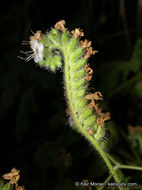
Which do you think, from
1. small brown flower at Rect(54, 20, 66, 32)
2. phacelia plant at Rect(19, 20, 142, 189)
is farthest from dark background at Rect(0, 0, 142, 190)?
small brown flower at Rect(54, 20, 66, 32)

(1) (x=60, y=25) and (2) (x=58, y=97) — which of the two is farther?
(2) (x=58, y=97)

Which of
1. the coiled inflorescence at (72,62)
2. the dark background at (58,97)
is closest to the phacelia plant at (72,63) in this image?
the coiled inflorescence at (72,62)

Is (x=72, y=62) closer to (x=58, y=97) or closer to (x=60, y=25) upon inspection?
(x=60, y=25)

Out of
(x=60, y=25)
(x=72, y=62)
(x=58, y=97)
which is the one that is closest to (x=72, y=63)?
(x=72, y=62)

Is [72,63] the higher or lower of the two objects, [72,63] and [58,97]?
the lower

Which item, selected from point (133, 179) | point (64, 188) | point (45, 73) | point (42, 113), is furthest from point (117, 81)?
point (64, 188)

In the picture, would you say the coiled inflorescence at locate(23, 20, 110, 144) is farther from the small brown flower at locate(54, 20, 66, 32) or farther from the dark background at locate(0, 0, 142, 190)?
the dark background at locate(0, 0, 142, 190)

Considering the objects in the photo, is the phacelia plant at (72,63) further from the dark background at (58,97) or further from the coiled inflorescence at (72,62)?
the dark background at (58,97)

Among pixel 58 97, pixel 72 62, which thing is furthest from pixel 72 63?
pixel 58 97
